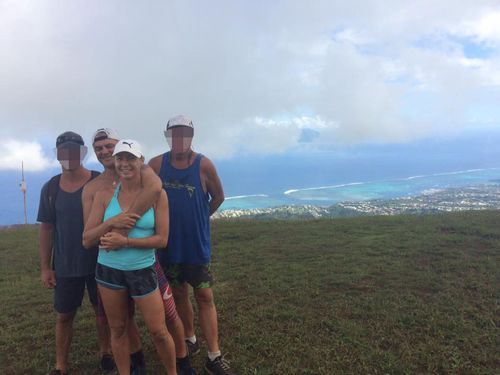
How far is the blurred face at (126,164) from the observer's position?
2.91 m

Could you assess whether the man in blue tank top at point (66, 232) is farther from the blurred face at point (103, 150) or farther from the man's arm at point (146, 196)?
the man's arm at point (146, 196)

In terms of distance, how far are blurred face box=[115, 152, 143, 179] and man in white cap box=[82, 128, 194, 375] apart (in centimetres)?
10

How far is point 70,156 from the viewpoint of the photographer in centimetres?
344

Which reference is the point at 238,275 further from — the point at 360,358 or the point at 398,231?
the point at 398,231

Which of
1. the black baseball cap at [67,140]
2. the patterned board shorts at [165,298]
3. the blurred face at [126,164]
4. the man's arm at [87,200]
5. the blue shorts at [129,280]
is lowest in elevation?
the patterned board shorts at [165,298]

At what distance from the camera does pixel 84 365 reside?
4.04 meters

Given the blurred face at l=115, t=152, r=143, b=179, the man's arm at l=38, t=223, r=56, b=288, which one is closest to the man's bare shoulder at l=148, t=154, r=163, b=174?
the blurred face at l=115, t=152, r=143, b=179

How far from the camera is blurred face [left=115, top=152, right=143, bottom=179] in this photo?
2.91 metres

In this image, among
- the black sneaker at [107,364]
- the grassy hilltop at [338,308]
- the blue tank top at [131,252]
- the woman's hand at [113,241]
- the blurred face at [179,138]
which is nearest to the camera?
the woman's hand at [113,241]

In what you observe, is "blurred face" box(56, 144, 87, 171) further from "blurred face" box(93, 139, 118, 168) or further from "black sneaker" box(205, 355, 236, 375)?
"black sneaker" box(205, 355, 236, 375)

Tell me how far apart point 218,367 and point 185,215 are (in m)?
1.48

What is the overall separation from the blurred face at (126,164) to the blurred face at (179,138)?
510 millimetres

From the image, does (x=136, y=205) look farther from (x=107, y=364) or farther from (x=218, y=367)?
(x=107, y=364)

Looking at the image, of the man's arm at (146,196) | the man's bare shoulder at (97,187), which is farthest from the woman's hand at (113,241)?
the man's bare shoulder at (97,187)
